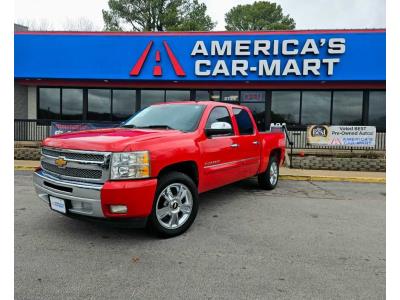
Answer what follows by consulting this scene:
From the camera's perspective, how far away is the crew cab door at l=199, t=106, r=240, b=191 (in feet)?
16.5

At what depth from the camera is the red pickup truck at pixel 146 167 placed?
3.83 meters

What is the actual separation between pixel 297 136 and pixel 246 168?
326 inches

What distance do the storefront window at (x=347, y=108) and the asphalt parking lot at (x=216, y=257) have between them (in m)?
11.1

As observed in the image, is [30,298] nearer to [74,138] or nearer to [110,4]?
[74,138]

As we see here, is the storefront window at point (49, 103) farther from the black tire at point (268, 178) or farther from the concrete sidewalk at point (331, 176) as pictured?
the black tire at point (268, 178)

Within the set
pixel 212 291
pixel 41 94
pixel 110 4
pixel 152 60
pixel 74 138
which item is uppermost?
pixel 110 4

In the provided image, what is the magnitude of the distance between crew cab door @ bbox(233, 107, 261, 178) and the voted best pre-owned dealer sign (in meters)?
9.26

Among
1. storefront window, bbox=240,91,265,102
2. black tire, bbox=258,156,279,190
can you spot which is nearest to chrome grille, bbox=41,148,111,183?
black tire, bbox=258,156,279,190

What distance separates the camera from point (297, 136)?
13758 millimetres

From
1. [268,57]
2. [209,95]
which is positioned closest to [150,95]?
[209,95]

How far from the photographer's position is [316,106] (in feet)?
53.4

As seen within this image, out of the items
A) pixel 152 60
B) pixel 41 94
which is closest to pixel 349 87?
pixel 152 60

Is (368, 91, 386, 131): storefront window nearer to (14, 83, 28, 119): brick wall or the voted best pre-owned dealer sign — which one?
the voted best pre-owned dealer sign

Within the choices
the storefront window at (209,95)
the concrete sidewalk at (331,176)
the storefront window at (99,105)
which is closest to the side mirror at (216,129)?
the concrete sidewalk at (331,176)
